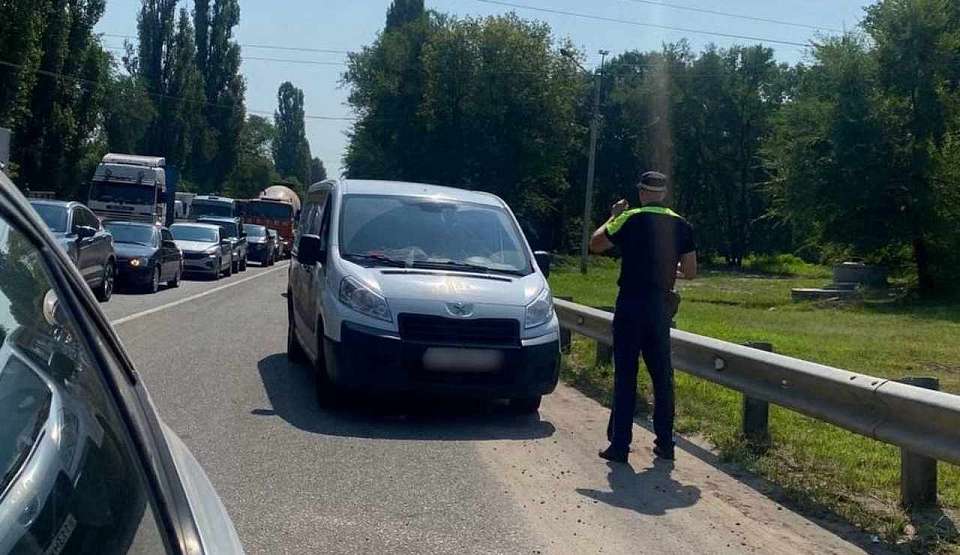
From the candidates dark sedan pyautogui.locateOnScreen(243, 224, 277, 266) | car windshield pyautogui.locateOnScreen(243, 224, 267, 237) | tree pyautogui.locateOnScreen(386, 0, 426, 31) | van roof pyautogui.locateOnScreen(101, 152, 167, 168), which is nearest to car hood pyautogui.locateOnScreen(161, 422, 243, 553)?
van roof pyautogui.locateOnScreen(101, 152, 167, 168)

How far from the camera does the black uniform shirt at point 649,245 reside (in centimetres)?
745

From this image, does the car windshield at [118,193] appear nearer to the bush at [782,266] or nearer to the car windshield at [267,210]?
the car windshield at [267,210]

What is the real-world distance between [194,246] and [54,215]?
12125 mm

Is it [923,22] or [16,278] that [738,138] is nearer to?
[923,22]

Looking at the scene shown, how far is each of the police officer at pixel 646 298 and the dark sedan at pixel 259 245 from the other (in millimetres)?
37380

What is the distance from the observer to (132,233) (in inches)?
901

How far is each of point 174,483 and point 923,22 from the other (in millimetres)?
34509

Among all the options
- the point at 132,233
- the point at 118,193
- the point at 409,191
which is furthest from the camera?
the point at 118,193

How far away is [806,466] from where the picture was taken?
7422mm

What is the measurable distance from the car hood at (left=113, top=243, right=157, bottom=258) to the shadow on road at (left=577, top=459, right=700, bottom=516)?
1612 centimetres

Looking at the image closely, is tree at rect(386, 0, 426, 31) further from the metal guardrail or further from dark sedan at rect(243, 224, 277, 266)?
the metal guardrail

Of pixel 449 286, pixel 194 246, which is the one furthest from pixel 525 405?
pixel 194 246

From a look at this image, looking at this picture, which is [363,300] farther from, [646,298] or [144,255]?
[144,255]

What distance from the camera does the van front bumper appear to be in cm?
829
